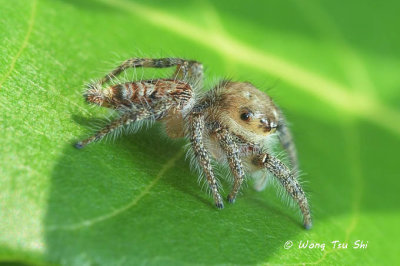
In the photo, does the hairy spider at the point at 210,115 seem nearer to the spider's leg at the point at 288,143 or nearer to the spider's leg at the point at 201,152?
the spider's leg at the point at 201,152

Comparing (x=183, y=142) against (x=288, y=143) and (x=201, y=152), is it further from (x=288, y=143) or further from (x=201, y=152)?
(x=288, y=143)

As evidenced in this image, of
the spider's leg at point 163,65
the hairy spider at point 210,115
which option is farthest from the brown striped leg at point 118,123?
the spider's leg at point 163,65

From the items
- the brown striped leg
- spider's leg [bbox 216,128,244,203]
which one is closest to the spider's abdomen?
the brown striped leg

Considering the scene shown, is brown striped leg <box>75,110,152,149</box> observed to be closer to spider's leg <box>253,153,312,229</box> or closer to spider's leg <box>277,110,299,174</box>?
spider's leg <box>253,153,312,229</box>

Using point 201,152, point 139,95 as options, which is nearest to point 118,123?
point 139,95

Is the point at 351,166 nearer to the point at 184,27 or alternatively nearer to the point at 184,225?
the point at 184,27
